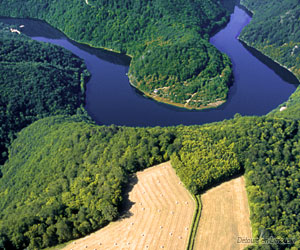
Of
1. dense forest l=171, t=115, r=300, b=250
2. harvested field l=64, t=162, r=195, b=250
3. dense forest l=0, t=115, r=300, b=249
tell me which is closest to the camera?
harvested field l=64, t=162, r=195, b=250

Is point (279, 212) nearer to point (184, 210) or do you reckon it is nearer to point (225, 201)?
point (225, 201)

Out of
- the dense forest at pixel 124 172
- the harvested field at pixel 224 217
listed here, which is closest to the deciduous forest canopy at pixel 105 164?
the dense forest at pixel 124 172

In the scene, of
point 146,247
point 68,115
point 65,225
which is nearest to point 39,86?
point 68,115

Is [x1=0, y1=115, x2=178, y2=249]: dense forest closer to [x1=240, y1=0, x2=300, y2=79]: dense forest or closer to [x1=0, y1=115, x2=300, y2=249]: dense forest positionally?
[x1=0, y1=115, x2=300, y2=249]: dense forest

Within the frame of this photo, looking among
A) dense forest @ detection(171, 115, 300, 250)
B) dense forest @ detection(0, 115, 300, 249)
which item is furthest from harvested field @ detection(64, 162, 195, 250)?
dense forest @ detection(171, 115, 300, 250)

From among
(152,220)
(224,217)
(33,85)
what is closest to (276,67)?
(33,85)

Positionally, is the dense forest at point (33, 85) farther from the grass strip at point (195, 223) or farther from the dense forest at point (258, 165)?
the grass strip at point (195, 223)
